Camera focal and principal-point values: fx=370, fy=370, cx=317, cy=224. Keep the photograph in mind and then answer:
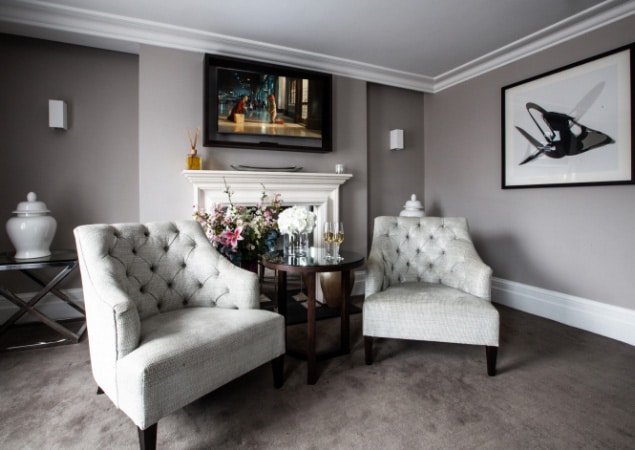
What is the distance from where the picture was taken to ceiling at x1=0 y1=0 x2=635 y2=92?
8.60 ft

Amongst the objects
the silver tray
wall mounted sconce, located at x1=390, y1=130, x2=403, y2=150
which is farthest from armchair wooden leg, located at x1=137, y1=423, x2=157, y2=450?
wall mounted sconce, located at x1=390, y1=130, x2=403, y2=150

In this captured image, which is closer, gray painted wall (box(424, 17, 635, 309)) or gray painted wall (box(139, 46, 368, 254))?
gray painted wall (box(424, 17, 635, 309))

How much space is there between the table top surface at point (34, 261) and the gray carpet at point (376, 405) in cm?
56

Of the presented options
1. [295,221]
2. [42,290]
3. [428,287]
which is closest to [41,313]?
[42,290]

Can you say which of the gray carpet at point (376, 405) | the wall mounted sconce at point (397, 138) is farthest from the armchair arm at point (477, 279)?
the wall mounted sconce at point (397, 138)

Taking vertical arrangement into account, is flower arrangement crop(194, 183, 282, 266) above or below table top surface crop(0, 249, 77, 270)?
above

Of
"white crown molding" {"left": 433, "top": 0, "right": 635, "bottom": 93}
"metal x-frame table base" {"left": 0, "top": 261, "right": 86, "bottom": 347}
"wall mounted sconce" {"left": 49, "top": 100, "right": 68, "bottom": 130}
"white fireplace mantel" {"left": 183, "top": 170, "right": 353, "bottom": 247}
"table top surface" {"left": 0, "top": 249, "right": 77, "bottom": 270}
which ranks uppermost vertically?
"white crown molding" {"left": 433, "top": 0, "right": 635, "bottom": 93}

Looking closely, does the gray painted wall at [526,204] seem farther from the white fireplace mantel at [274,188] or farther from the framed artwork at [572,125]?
the white fireplace mantel at [274,188]

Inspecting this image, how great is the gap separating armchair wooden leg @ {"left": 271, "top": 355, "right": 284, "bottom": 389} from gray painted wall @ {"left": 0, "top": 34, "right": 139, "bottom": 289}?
214 cm

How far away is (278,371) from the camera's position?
197 centimetres

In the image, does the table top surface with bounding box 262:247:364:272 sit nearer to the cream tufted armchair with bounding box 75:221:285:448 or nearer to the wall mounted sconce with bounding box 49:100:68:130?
the cream tufted armchair with bounding box 75:221:285:448

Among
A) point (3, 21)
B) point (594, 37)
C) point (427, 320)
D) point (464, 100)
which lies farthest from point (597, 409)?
point (3, 21)

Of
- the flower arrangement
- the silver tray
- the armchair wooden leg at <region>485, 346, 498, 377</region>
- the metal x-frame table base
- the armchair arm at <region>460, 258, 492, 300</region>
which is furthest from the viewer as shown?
the silver tray

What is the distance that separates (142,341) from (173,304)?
1.63 ft
